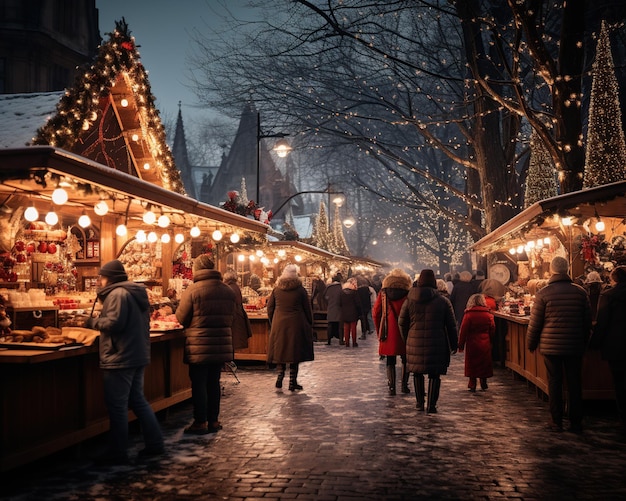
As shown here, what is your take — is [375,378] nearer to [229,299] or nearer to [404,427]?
[404,427]

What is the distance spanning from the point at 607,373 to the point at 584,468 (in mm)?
3482

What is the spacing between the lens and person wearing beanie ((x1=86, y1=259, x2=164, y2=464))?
7129 millimetres

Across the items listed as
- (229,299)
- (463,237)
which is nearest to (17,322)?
(229,299)

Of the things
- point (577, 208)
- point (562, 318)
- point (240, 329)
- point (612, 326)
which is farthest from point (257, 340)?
point (612, 326)

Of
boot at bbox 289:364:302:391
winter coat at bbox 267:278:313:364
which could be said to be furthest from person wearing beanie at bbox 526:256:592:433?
boot at bbox 289:364:302:391

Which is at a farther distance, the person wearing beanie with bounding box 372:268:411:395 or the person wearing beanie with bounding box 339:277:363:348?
the person wearing beanie with bounding box 339:277:363:348

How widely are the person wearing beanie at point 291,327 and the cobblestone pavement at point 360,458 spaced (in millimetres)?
812

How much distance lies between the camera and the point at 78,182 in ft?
26.2

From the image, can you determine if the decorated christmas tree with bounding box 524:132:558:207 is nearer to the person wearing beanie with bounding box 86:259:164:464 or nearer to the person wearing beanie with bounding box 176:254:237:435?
the person wearing beanie with bounding box 176:254:237:435

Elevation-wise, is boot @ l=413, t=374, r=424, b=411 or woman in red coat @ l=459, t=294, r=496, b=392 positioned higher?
woman in red coat @ l=459, t=294, r=496, b=392

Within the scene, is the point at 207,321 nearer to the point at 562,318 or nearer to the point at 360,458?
the point at 360,458

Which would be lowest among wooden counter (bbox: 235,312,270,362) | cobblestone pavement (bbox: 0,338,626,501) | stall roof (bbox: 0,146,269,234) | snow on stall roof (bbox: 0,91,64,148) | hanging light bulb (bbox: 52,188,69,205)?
cobblestone pavement (bbox: 0,338,626,501)

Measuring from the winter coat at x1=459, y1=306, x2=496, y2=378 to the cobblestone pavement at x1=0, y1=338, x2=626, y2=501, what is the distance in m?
0.82

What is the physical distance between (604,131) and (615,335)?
6.76 metres
